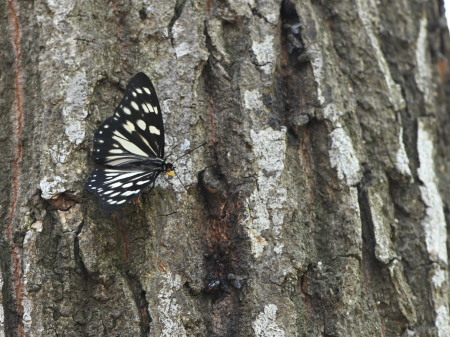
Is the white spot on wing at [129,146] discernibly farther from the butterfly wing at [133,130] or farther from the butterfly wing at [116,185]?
the butterfly wing at [116,185]

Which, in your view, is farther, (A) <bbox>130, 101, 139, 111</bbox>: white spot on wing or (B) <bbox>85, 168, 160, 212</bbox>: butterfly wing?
(A) <bbox>130, 101, 139, 111</bbox>: white spot on wing

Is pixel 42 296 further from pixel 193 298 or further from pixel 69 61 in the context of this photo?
pixel 69 61

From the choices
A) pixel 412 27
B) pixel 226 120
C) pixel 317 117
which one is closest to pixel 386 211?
pixel 317 117

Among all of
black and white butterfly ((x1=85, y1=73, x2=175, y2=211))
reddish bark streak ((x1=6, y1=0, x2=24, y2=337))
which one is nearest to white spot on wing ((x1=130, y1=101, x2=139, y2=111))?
black and white butterfly ((x1=85, y1=73, x2=175, y2=211))

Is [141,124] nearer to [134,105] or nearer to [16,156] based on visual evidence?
[134,105]

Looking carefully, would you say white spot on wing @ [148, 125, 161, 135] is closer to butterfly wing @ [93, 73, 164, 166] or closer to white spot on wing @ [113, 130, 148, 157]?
butterfly wing @ [93, 73, 164, 166]

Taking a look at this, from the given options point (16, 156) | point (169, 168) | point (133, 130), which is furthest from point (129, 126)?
point (16, 156)
